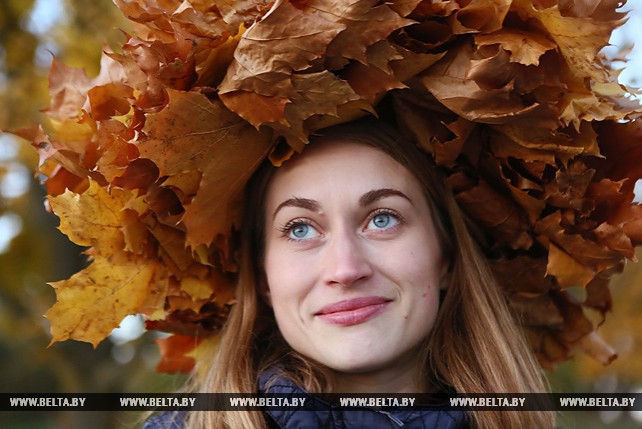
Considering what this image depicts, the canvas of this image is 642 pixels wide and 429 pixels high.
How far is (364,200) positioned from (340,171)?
0.13 metres

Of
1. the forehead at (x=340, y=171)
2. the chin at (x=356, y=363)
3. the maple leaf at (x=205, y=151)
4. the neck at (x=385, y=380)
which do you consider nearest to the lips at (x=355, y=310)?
the chin at (x=356, y=363)

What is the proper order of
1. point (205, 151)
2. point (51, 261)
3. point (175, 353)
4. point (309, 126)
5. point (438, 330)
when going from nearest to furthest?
point (205, 151) < point (309, 126) < point (438, 330) < point (175, 353) < point (51, 261)

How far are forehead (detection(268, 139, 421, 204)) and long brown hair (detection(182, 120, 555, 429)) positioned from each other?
0.03m

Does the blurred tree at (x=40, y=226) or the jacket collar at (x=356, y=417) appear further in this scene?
the blurred tree at (x=40, y=226)

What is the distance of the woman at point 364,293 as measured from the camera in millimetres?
2664

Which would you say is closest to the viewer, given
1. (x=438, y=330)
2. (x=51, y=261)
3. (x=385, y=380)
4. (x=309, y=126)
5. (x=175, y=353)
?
(x=309, y=126)

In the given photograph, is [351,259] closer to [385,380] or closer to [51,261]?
[385,380]

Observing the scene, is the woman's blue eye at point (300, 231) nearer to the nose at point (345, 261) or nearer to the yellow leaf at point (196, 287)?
the nose at point (345, 261)

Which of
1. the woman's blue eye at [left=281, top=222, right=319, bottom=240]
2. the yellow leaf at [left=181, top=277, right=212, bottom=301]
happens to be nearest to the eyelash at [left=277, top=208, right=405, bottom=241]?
the woman's blue eye at [left=281, top=222, right=319, bottom=240]

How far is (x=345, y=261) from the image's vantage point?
262cm

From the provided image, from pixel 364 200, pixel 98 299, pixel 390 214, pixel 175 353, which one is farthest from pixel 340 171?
pixel 175 353

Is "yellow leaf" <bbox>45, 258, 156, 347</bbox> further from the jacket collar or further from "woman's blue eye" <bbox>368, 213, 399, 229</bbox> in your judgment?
"woman's blue eye" <bbox>368, 213, 399, 229</bbox>

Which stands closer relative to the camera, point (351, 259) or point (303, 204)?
point (351, 259)

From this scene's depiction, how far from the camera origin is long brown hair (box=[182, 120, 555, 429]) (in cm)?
285
